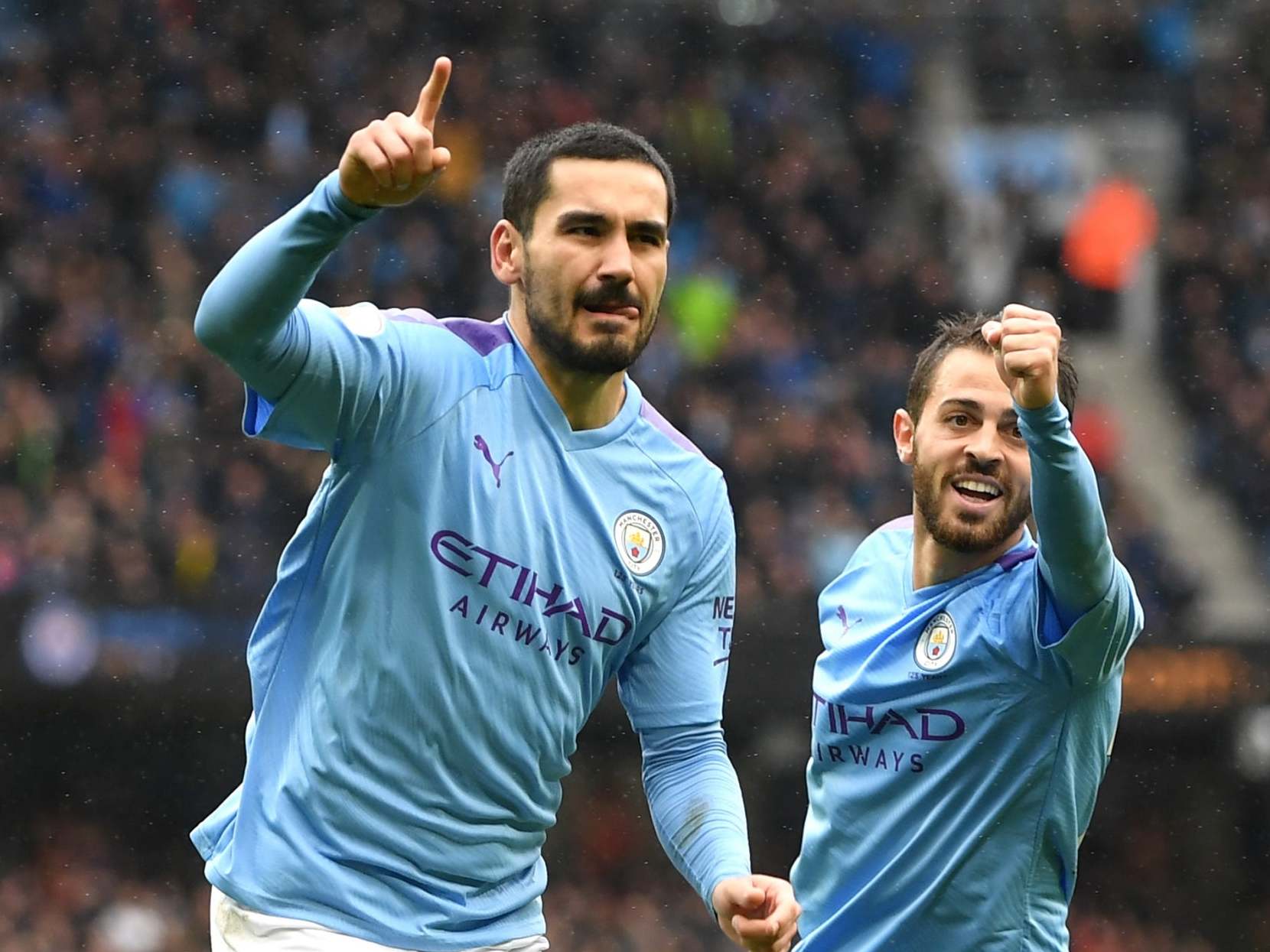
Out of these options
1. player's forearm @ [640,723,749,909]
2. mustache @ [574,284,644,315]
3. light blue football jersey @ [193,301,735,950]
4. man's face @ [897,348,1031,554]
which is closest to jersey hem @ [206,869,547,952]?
light blue football jersey @ [193,301,735,950]

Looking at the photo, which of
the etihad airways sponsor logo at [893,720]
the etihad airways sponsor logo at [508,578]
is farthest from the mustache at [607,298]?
the etihad airways sponsor logo at [893,720]

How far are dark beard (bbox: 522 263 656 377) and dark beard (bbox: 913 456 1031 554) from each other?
77 centimetres

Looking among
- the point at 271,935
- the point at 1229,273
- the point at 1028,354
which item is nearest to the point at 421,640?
the point at 271,935

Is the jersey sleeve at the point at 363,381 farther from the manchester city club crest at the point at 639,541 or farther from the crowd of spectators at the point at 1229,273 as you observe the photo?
the crowd of spectators at the point at 1229,273

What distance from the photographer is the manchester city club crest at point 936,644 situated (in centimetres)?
433

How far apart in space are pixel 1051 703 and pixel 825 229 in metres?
12.8

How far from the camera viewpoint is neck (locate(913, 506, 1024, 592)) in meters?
4.41

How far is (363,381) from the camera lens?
12.2 feet

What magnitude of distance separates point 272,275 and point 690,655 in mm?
1296

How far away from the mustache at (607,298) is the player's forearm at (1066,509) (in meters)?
0.77

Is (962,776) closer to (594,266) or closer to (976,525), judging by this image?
(976,525)

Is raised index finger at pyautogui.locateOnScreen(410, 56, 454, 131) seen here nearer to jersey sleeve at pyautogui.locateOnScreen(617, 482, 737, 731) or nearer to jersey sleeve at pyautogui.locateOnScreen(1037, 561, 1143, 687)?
jersey sleeve at pyautogui.locateOnScreen(617, 482, 737, 731)

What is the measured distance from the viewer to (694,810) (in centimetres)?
418

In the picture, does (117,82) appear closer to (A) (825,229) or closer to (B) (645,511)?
(A) (825,229)
